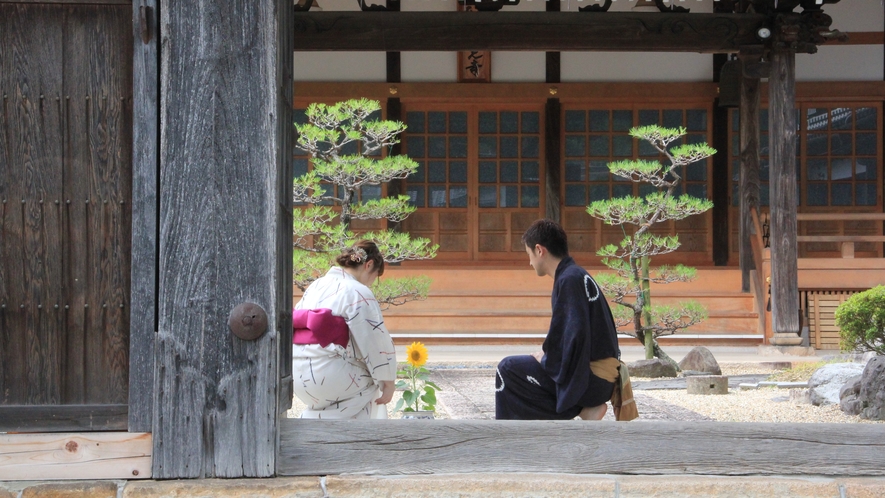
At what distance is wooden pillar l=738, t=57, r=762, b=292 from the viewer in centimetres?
1080

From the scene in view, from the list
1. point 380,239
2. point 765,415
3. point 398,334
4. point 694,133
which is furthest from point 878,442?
point 694,133

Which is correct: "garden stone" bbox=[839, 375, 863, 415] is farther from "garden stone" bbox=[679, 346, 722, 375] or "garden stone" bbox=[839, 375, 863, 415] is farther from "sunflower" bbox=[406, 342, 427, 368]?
"sunflower" bbox=[406, 342, 427, 368]

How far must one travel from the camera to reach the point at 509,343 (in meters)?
10.5

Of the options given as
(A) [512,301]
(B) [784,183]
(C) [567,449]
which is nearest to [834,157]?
(B) [784,183]

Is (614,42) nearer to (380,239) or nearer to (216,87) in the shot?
(380,239)

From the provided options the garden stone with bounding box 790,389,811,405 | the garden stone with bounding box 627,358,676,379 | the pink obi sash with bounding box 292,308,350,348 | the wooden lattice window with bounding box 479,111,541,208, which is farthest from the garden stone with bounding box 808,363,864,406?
the wooden lattice window with bounding box 479,111,541,208

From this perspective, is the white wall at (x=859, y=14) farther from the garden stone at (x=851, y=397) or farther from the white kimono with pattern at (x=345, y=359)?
the white kimono with pattern at (x=345, y=359)

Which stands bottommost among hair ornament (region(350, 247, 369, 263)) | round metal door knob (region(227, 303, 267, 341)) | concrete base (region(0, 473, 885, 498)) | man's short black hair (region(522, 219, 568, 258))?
concrete base (region(0, 473, 885, 498))

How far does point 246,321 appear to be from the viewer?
282 centimetres

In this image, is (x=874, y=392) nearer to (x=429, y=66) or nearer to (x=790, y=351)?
(x=790, y=351)

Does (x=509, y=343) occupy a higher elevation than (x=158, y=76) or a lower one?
lower

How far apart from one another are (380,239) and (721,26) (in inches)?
168

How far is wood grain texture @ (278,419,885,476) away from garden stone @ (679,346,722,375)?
18.1 feet

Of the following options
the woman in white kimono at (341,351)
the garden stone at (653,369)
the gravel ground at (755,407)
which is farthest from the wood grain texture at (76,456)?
the garden stone at (653,369)
